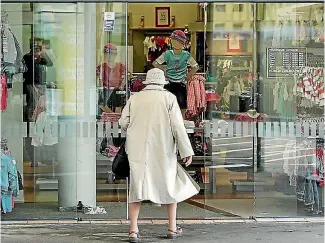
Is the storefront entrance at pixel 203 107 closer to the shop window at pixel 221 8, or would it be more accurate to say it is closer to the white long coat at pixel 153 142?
the shop window at pixel 221 8

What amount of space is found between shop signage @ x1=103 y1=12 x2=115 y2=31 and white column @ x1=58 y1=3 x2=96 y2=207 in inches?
5.9

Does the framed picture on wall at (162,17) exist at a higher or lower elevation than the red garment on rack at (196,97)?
higher

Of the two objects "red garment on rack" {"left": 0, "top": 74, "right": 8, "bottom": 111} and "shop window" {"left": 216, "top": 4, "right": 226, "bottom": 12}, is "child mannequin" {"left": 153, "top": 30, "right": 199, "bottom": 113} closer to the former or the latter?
"shop window" {"left": 216, "top": 4, "right": 226, "bottom": 12}

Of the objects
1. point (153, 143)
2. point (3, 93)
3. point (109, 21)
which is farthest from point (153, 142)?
point (3, 93)

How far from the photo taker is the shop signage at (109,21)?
11.6 meters

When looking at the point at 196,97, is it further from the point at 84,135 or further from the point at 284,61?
the point at 84,135

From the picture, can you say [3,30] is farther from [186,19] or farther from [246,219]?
[246,219]

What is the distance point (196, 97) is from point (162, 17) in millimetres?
1255

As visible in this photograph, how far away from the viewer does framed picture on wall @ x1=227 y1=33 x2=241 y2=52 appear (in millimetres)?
12352

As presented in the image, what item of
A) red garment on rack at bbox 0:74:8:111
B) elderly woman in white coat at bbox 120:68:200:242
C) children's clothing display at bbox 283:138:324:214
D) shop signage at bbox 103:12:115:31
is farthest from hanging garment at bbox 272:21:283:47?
red garment on rack at bbox 0:74:8:111

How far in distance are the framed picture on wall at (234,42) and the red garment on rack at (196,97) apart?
0.62m

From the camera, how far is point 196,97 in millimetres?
12250

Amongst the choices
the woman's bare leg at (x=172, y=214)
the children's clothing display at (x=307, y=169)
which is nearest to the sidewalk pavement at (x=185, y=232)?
the woman's bare leg at (x=172, y=214)

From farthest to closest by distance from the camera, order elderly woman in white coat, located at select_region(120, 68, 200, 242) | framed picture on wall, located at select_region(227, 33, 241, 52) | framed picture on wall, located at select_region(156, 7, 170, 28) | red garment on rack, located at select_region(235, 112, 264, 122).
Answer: framed picture on wall, located at select_region(227, 33, 241, 52) → framed picture on wall, located at select_region(156, 7, 170, 28) → red garment on rack, located at select_region(235, 112, 264, 122) → elderly woman in white coat, located at select_region(120, 68, 200, 242)
